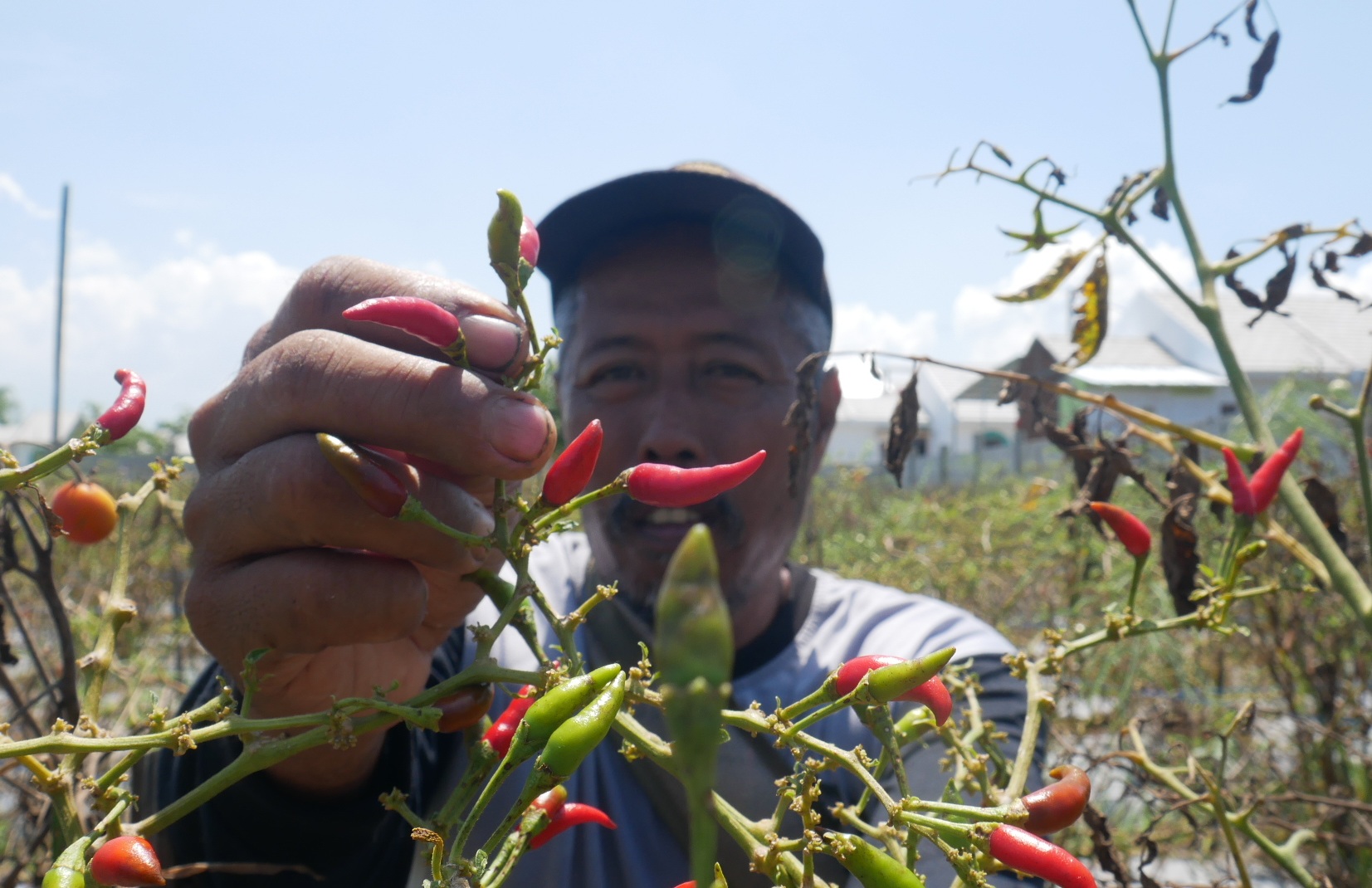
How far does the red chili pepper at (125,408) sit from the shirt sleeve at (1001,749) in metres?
1.36

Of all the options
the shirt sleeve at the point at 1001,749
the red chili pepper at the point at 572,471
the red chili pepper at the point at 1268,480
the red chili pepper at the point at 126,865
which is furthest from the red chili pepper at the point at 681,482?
the shirt sleeve at the point at 1001,749

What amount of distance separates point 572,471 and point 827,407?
2349 millimetres

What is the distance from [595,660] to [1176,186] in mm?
1903

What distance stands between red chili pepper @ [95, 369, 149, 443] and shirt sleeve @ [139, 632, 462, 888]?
0.82m

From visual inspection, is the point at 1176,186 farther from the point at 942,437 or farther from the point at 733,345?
the point at 942,437

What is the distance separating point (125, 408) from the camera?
0.91 metres

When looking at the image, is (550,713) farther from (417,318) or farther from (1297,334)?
(1297,334)

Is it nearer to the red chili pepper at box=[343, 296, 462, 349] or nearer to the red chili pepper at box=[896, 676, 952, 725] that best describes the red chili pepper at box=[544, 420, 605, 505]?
the red chili pepper at box=[343, 296, 462, 349]

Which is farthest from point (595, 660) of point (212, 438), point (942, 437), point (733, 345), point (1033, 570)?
point (942, 437)

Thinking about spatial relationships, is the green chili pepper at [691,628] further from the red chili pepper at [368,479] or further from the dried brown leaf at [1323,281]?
the dried brown leaf at [1323,281]

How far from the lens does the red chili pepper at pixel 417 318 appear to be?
851 millimetres

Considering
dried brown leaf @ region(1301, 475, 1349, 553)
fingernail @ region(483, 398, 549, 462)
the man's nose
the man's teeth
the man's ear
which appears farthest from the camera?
the man's ear

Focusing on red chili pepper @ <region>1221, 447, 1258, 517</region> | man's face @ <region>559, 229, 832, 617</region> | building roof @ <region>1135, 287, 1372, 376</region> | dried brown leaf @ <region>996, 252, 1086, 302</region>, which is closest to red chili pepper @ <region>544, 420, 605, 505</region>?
red chili pepper @ <region>1221, 447, 1258, 517</region>

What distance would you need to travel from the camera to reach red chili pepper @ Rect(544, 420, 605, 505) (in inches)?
30.5
